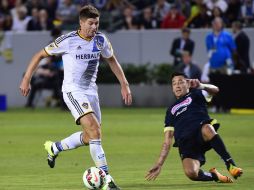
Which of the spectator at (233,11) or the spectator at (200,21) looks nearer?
the spectator at (233,11)

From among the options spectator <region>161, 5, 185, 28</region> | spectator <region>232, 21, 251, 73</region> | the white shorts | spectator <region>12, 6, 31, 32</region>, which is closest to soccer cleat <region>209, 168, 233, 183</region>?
the white shorts

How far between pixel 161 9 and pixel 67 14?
11.7ft

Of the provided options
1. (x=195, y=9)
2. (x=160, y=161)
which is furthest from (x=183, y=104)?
(x=195, y=9)

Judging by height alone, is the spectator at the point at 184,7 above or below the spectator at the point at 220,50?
above

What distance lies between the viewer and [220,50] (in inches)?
1148

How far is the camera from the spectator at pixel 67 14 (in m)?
34.4

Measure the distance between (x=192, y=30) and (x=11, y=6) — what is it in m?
7.50

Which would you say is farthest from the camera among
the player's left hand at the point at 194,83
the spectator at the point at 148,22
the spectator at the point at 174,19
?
the spectator at the point at 148,22

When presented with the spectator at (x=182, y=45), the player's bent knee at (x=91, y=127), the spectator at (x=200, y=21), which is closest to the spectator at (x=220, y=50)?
the spectator at (x=182, y=45)

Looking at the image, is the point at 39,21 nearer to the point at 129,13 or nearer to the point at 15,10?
the point at 15,10

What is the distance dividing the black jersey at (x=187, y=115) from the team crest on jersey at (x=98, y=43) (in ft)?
4.39

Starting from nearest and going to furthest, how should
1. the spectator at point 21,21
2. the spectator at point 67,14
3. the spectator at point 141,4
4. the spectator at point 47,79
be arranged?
the spectator at point 47,79 → the spectator at point 141,4 → the spectator at point 67,14 → the spectator at point 21,21

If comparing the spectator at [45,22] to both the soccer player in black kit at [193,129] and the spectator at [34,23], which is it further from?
the soccer player in black kit at [193,129]

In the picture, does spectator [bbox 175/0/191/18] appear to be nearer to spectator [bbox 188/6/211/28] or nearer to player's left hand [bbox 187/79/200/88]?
spectator [bbox 188/6/211/28]
